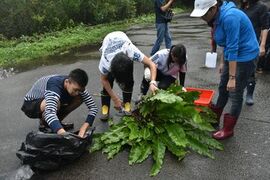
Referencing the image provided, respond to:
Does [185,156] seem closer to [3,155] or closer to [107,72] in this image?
[107,72]

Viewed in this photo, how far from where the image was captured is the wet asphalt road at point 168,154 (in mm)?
3994

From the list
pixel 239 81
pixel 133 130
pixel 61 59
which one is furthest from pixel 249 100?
pixel 61 59

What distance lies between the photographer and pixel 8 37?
11211 mm

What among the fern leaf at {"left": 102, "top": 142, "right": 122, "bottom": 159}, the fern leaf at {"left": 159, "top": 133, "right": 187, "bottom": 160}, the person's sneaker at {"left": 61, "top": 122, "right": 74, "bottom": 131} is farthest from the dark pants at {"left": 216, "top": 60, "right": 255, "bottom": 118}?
the person's sneaker at {"left": 61, "top": 122, "right": 74, "bottom": 131}

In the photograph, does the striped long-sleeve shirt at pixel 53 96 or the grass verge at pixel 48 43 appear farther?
the grass verge at pixel 48 43

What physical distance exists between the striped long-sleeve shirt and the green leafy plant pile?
39 centimetres

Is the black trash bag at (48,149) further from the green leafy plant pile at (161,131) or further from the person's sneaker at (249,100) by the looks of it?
the person's sneaker at (249,100)

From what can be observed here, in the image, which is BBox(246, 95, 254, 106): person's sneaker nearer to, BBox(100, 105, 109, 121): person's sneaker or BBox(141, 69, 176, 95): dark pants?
BBox(141, 69, 176, 95): dark pants

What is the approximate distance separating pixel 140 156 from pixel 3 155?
163 cm

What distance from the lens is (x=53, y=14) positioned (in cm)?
1199

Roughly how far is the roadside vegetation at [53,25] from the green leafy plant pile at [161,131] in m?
4.85

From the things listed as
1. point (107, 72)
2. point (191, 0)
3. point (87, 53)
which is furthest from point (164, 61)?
point (191, 0)

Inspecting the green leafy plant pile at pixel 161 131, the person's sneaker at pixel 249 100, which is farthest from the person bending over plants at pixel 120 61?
the person's sneaker at pixel 249 100

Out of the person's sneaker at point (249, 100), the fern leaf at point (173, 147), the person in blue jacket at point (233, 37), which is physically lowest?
the person's sneaker at point (249, 100)
